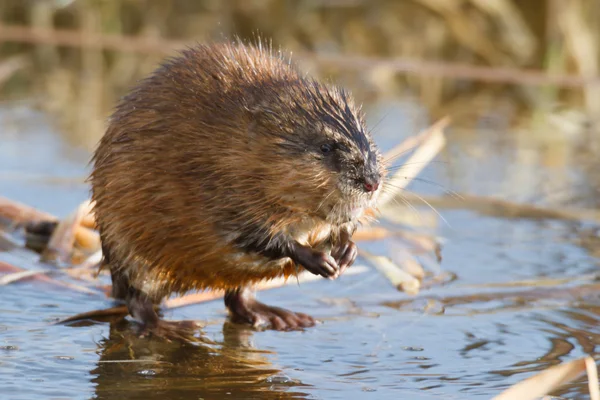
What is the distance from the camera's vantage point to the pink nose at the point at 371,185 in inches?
126

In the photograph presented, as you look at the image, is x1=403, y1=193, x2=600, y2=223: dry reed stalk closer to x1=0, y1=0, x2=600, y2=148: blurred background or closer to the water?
the water

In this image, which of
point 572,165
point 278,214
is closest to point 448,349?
point 278,214

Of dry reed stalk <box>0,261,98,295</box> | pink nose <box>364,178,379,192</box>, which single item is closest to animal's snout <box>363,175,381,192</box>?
pink nose <box>364,178,379,192</box>

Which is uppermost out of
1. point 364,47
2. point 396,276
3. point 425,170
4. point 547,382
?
point 364,47

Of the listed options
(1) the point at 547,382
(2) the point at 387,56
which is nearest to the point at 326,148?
(1) the point at 547,382

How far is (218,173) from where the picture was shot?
335 cm

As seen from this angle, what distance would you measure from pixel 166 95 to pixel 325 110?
53 centimetres

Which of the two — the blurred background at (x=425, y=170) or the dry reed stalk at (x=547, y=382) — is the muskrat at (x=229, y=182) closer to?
the blurred background at (x=425, y=170)

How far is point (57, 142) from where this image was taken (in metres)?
6.54

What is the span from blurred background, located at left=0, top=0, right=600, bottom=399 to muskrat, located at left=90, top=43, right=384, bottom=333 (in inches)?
9.1

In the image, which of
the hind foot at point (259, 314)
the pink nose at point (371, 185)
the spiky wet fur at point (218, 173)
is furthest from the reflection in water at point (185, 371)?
the pink nose at point (371, 185)

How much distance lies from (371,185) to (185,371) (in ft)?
2.49

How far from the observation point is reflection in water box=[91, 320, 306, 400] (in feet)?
9.20

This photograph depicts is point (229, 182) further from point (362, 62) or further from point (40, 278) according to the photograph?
point (362, 62)
